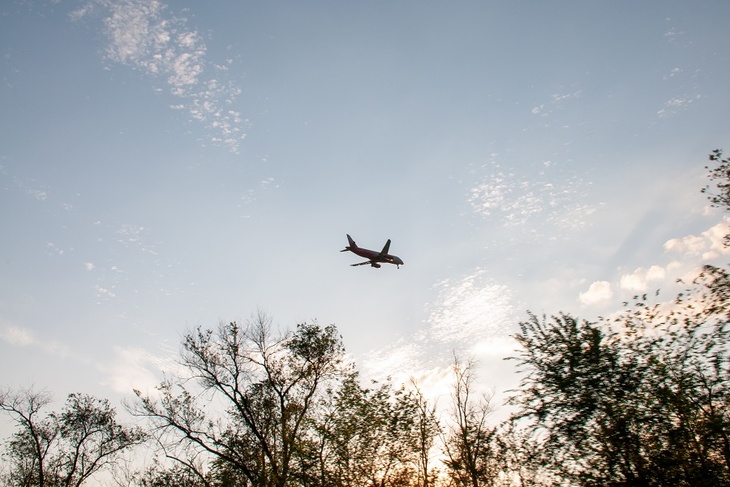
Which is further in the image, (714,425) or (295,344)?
(295,344)

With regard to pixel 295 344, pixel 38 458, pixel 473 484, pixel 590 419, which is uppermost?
pixel 295 344

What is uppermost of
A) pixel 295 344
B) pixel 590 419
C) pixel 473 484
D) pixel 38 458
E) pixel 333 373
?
pixel 295 344

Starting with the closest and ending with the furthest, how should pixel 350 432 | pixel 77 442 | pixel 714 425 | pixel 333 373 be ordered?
1. pixel 714 425
2. pixel 350 432
3. pixel 333 373
4. pixel 77 442

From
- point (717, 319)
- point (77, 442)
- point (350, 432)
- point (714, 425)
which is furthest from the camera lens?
point (77, 442)

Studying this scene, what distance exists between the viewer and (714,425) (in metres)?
13.1

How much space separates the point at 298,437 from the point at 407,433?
25.8 feet

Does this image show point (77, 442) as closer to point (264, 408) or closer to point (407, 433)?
point (264, 408)

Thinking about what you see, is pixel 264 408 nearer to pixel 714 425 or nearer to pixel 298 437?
pixel 298 437

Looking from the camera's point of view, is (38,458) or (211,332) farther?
(38,458)

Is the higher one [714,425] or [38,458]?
[38,458]

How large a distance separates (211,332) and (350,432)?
38.5 feet

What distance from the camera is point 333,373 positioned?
97.0 feet

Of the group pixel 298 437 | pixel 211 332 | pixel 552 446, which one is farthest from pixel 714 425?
pixel 211 332

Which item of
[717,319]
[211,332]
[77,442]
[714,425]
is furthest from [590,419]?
[77,442]
